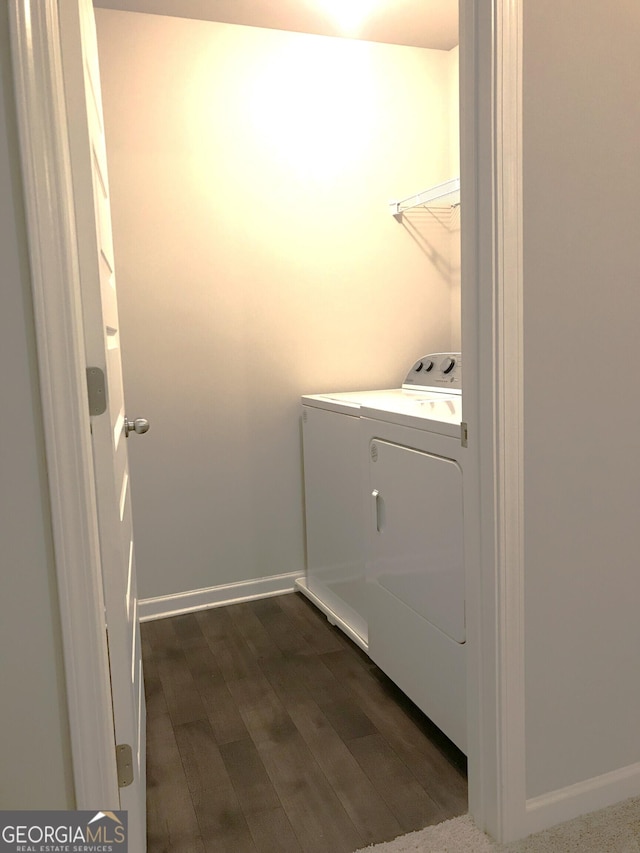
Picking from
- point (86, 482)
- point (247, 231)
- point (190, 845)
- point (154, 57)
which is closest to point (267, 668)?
point (190, 845)

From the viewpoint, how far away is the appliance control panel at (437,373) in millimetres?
2668

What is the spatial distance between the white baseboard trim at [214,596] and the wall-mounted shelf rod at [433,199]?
1683mm

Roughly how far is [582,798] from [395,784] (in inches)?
17.7

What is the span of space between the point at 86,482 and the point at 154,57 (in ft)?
6.90

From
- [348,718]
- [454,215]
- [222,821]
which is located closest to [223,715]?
A: [348,718]

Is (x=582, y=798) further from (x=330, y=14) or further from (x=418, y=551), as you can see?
(x=330, y=14)

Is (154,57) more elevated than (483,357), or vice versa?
(154,57)

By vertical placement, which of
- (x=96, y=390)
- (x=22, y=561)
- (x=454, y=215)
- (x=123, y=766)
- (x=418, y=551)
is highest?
(x=454, y=215)

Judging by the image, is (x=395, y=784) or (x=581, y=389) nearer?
(x=581, y=389)

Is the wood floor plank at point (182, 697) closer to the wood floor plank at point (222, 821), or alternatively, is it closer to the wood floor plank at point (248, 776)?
the wood floor plank at point (248, 776)

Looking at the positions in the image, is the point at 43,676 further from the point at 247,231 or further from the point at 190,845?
the point at 247,231

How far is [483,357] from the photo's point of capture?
147cm

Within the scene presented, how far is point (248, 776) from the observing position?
1.85m

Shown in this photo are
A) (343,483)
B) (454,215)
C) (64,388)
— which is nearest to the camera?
(64,388)
